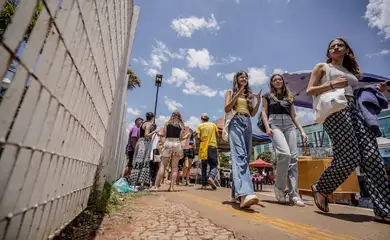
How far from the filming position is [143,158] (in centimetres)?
557

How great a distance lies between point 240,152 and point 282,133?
91cm

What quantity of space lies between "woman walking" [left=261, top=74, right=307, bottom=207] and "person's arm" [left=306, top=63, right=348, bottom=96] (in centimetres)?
83

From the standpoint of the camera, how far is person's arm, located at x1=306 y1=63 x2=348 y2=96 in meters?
2.50

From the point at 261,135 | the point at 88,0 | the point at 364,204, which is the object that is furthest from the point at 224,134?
the point at 261,135

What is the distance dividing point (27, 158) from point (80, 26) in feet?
2.05

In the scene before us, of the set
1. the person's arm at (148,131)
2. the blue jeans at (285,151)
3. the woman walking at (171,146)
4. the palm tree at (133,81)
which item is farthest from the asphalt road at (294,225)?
the palm tree at (133,81)

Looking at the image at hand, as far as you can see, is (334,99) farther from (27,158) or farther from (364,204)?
(364,204)

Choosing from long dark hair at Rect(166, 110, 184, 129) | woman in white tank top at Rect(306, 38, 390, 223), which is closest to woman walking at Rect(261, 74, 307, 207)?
woman in white tank top at Rect(306, 38, 390, 223)

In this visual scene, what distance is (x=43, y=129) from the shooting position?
80cm

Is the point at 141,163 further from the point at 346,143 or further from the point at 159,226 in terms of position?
the point at 346,143

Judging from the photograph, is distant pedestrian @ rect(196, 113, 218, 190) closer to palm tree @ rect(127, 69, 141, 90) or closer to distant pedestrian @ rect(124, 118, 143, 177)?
distant pedestrian @ rect(124, 118, 143, 177)

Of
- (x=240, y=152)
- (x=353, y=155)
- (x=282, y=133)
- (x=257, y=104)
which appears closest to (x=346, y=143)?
(x=353, y=155)

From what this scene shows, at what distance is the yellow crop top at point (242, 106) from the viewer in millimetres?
3227

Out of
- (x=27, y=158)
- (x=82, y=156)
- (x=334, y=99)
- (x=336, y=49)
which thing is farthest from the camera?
(x=336, y=49)
